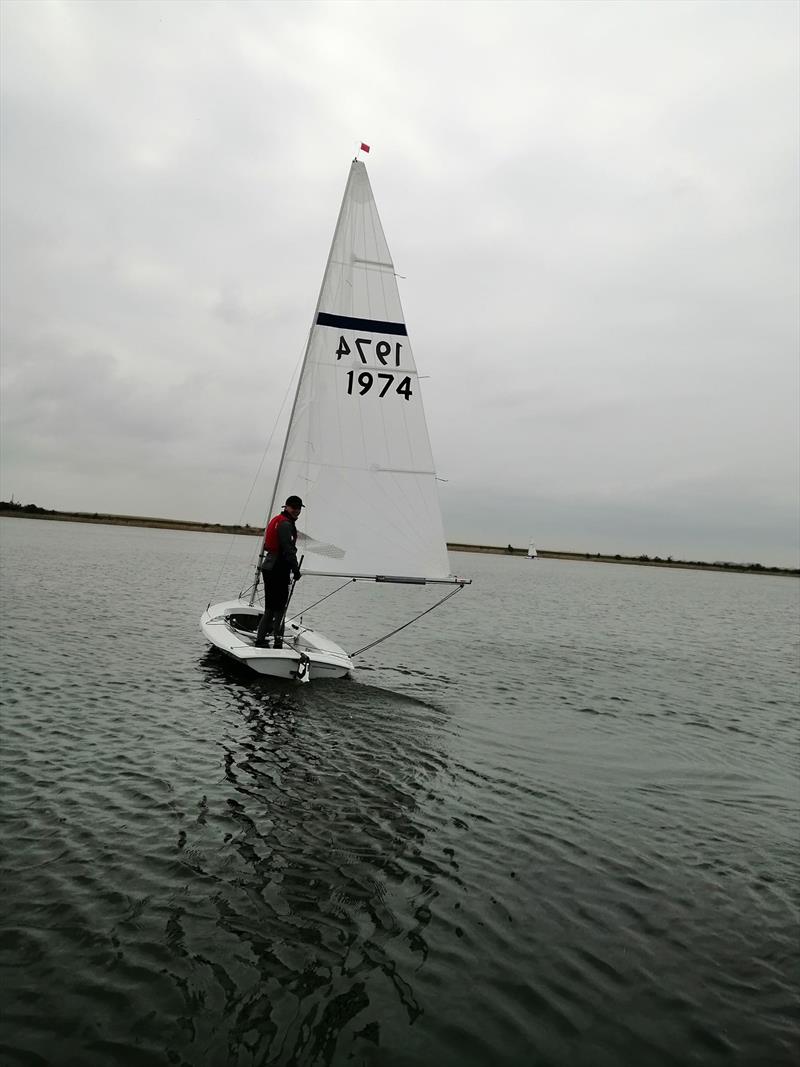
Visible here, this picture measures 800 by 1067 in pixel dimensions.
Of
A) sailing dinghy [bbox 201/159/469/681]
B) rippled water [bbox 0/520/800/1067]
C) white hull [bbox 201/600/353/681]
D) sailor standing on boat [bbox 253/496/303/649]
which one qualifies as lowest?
rippled water [bbox 0/520/800/1067]

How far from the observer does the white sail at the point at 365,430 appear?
49.1ft

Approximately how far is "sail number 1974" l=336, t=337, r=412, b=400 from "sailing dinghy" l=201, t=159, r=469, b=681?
0.9 inches

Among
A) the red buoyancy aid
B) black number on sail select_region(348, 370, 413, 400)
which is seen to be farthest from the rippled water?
black number on sail select_region(348, 370, 413, 400)

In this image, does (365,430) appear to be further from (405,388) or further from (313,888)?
(313,888)

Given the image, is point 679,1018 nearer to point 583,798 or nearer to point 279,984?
point 279,984

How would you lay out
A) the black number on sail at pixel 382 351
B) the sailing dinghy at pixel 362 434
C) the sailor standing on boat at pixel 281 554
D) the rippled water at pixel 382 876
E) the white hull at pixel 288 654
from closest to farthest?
the rippled water at pixel 382 876
the sailor standing on boat at pixel 281 554
the white hull at pixel 288 654
the sailing dinghy at pixel 362 434
the black number on sail at pixel 382 351

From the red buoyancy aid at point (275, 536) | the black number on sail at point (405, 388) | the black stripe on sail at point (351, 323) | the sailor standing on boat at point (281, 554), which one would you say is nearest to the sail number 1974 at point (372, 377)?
the black number on sail at point (405, 388)

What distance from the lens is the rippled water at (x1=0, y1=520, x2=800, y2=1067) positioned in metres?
4.74

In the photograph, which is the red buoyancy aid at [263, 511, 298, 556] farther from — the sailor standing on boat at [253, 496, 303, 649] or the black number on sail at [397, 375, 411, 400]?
the black number on sail at [397, 375, 411, 400]

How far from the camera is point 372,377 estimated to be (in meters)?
15.0

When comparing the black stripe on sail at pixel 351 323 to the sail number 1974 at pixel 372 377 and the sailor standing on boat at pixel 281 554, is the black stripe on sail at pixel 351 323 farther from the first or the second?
the sailor standing on boat at pixel 281 554

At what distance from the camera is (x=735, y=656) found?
27078 millimetres

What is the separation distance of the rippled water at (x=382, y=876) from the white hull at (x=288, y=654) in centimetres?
50

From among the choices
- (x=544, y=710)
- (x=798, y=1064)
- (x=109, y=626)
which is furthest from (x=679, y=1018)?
(x=109, y=626)
